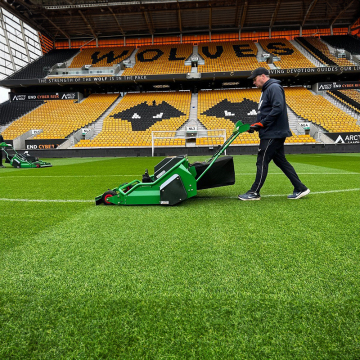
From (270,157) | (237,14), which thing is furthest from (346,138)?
(270,157)

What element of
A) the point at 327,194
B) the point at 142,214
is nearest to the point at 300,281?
the point at 142,214

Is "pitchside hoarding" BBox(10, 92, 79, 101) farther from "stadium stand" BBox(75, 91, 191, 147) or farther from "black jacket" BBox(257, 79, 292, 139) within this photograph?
"black jacket" BBox(257, 79, 292, 139)

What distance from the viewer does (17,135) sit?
19922 millimetres

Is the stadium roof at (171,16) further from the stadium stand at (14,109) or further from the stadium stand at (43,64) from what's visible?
the stadium stand at (14,109)

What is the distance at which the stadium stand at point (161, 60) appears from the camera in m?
25.5

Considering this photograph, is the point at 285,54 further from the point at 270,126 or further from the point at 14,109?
the point at 270,126

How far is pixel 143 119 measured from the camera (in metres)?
21.8

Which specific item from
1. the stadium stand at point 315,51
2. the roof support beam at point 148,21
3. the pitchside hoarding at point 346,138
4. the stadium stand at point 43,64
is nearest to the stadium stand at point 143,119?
the roof support beam at point 148,21

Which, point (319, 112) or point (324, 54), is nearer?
point (319, 112)

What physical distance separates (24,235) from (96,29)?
32.5 metres

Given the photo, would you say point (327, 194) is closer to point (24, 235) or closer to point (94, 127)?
point (24, 235)

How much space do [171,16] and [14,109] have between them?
58.4 feet

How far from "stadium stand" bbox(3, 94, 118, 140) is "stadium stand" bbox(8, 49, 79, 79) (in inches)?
123

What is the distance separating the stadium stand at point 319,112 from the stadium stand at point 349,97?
4.19 ft
